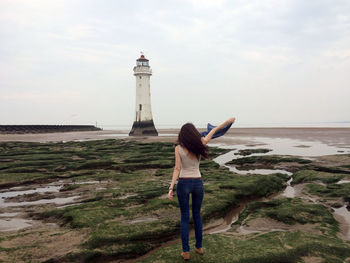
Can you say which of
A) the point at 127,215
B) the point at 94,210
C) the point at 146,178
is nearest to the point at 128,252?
the point at 127,215

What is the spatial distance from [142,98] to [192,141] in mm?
46722

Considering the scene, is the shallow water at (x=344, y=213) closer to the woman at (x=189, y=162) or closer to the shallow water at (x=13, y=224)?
the woman at (x=189, y=162)

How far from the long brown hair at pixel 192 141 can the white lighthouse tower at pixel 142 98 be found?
46.5m

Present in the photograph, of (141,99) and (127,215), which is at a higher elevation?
(141,99)

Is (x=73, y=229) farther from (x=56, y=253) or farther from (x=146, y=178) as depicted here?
(x=146, y=178)

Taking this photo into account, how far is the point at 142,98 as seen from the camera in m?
50.8

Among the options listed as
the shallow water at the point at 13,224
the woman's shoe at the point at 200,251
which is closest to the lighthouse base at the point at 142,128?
the shallow water at the point at 13,224

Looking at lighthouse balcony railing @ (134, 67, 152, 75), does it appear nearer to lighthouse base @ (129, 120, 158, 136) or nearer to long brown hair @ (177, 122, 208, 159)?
lighthouse base @ (129, 120, 158, 136)

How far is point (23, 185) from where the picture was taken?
1425 centimetres

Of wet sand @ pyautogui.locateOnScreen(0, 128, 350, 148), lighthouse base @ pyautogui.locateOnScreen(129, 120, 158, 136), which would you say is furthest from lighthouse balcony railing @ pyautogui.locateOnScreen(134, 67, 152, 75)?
wet sand @ pyautogui.locateOnScreen(0, 128, 350, 148)

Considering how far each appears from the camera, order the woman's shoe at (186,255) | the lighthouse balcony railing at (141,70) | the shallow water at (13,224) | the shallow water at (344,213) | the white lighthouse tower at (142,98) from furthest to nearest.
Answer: the white lighthouse tower at (142,98)
the lighthouse balcony railing at (141,70)
the shallow water at (344,213)
the shallow water at (13,224)
the woman's shoe at (186,255)

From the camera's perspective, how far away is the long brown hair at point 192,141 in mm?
5043

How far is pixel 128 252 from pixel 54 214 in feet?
13.2

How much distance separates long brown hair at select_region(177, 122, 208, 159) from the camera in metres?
5.04
